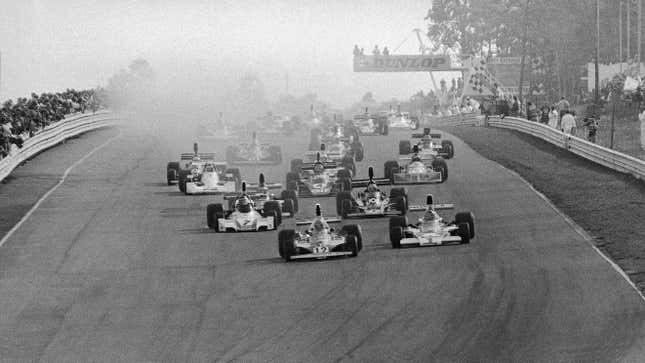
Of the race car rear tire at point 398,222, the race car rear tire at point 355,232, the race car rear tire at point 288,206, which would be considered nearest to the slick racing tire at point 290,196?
the race car rear tire at point 288,206

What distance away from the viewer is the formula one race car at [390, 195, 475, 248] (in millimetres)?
31234

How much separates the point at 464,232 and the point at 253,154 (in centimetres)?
2329

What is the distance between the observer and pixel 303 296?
86.2 feet

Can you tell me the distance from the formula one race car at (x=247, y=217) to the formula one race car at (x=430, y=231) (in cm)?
413

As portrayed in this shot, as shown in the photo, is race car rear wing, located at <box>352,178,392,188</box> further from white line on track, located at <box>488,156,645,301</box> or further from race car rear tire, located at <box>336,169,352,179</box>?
white line on track, located at <box>488,156,645,301</box>

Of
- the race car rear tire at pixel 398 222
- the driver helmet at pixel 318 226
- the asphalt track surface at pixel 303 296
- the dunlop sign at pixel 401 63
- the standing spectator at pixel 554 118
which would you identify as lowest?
the asphalt track surface at pixel 303 296

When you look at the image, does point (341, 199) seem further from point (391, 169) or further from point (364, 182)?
point (391, 169)

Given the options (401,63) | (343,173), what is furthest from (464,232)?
(401,63)

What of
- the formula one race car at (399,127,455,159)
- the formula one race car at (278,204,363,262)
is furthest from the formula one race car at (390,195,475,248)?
the formula one race car at (399,127,455,159)

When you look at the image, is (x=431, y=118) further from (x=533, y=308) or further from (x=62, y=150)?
(x=533, y=308)

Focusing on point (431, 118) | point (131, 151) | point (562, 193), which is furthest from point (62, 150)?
point (431, 118)

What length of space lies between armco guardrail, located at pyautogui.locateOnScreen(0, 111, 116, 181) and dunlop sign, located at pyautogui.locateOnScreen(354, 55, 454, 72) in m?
49.5

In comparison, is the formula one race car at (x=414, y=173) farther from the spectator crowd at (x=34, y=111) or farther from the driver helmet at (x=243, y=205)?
the spectator crowd at (x=34, y=111)

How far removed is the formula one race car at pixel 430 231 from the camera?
31234mm
